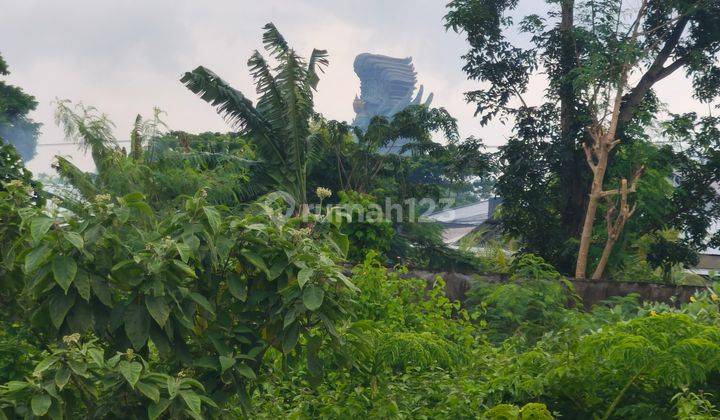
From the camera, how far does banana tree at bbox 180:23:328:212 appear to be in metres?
13.7

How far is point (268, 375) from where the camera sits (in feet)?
15.8

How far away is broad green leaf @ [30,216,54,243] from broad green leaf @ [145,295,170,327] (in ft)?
1.57

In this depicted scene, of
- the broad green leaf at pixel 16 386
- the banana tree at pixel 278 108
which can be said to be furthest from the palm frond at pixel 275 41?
the broad green leaf at pixel 16 386

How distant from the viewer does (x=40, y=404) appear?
3430 mm

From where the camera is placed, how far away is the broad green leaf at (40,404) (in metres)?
3.41

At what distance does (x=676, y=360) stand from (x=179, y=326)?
2.31 metres

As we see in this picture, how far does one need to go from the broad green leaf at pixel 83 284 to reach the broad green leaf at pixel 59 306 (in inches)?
2.2

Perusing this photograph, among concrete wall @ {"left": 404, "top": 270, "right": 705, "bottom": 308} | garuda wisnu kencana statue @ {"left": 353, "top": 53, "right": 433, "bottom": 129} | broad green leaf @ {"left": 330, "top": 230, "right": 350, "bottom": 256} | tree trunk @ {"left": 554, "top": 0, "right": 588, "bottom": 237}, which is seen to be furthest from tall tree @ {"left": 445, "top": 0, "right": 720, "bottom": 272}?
garuda wisnu kencana statue @ {"left": 353, "top": 53, "right": 433, "bottom": 129}

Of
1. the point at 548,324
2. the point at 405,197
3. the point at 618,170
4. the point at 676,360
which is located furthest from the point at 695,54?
the point at 676,360

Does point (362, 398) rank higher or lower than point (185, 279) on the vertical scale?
lower

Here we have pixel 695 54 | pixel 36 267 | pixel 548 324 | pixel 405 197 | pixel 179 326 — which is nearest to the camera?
pixel 36 267

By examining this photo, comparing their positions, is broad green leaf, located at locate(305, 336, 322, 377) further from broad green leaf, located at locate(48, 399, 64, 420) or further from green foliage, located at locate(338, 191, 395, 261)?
green foliage, located at locate(338, 191, 395, 261)

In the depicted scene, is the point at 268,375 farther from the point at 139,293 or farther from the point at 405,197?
the point at 405,197

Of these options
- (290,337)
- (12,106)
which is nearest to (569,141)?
(12,106)
